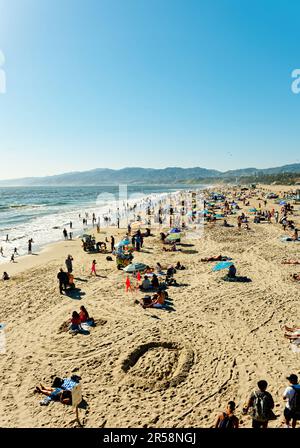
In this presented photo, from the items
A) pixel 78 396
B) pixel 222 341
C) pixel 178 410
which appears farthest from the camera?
pixel 222 341

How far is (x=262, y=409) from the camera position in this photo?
17.1 ft

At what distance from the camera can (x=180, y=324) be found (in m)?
10.5

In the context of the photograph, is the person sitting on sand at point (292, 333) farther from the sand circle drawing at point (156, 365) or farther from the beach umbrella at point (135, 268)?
the beach umbrella at point (135, 268)

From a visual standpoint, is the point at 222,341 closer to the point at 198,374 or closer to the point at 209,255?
the point at 198,374

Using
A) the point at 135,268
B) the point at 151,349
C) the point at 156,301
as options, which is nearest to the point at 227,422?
the point at 151,349

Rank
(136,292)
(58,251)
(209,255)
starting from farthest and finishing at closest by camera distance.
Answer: (58,251) < (209,255) < (136,292)

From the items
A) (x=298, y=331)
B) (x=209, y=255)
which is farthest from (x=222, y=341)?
(x=209, y=255)

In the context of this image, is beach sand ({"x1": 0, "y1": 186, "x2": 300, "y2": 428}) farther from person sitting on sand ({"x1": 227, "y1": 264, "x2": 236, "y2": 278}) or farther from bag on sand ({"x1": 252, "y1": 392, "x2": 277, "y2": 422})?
bag on sand ({"x1": 252, "y1": 392, "x2": 277, "y2": 422})

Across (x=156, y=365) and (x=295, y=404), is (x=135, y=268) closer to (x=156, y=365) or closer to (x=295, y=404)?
(x=156, y=365)

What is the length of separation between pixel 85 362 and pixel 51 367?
0.92m

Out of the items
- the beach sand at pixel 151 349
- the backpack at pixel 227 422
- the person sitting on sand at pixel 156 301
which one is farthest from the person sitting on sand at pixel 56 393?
the person sitting on sand at pixel 156 301

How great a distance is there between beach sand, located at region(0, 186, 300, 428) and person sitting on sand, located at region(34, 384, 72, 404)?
16cm

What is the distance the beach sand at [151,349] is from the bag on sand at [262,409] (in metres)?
0.90

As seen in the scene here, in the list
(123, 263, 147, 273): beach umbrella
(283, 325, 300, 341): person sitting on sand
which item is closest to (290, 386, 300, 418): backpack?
(283, 325, 300, 341): person sitting on sand
